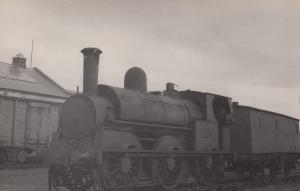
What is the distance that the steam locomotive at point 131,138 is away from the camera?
1033cm

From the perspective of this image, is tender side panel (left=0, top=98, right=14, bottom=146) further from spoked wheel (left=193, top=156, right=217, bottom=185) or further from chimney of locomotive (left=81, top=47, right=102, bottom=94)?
spoked wheel (left=193, top=156, right=217, bottom=185)

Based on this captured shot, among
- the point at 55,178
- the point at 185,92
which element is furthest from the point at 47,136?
the point at 55,178

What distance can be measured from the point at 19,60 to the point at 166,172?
21.2 meters

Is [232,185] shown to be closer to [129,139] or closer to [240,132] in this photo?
[240,132]

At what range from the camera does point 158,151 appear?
11.5m

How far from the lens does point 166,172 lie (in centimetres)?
1198

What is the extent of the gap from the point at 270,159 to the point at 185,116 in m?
6.47

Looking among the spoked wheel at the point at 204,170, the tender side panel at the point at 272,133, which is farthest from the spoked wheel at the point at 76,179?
the tender side panel at the point at 272,133

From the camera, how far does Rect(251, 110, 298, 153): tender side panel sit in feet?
53.9

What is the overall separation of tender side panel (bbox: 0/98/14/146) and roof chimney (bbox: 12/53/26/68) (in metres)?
7.14

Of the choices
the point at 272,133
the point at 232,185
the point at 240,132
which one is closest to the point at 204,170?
the point at 232,185

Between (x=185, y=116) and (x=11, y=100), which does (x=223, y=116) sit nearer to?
(x=185, y=116)

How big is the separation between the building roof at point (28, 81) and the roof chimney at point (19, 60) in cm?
60

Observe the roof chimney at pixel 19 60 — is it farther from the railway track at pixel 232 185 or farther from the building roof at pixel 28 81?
the railway track at pixel 232 185
